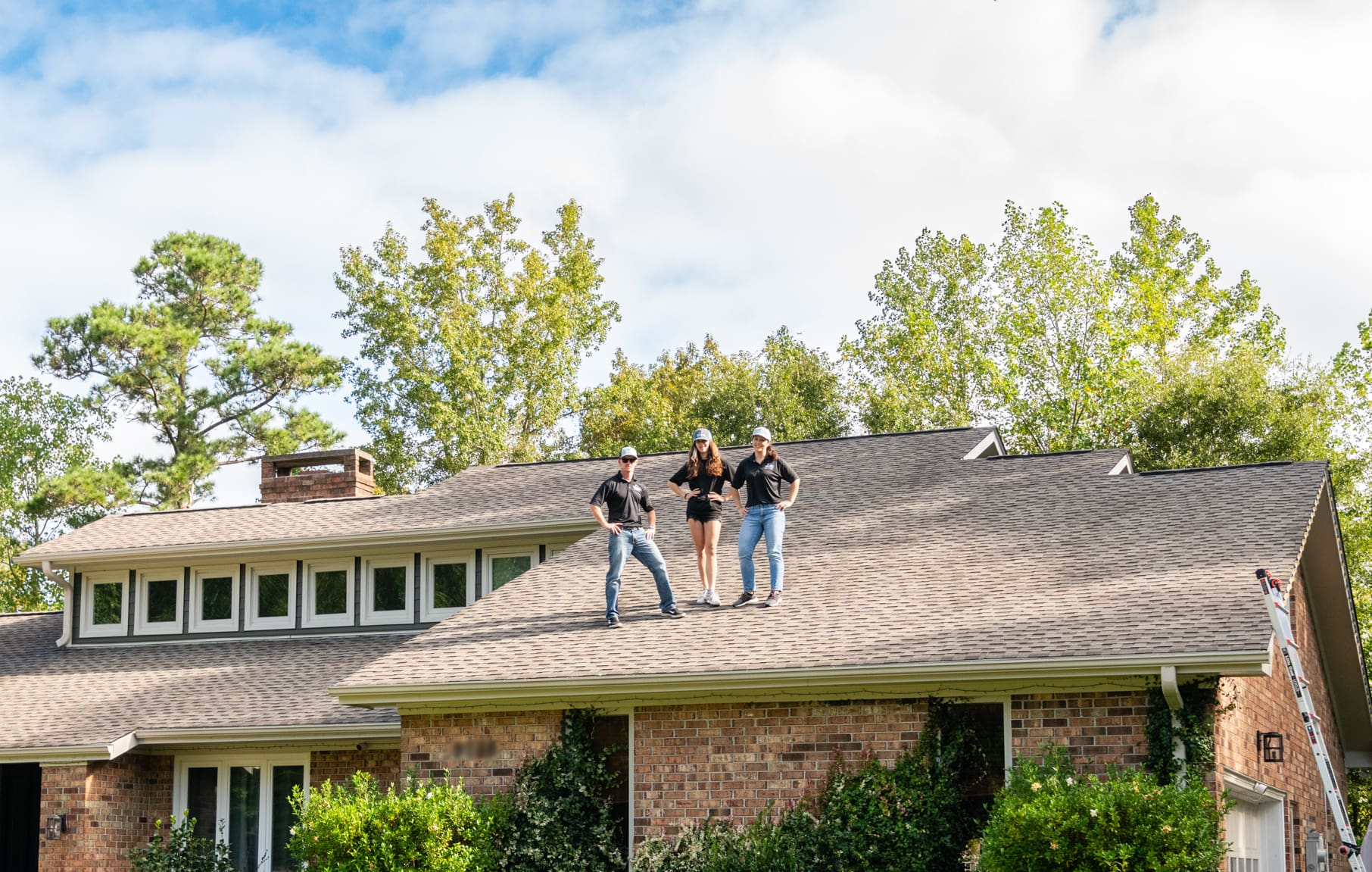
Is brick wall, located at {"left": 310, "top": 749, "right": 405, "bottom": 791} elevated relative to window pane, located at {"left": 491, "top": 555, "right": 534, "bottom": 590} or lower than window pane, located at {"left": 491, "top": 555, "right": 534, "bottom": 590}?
lower

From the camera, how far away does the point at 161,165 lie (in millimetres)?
19531

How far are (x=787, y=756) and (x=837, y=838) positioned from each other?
0.89 m

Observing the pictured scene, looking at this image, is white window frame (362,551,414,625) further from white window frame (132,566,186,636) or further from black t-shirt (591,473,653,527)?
black t-shirt (591,473,653,527)

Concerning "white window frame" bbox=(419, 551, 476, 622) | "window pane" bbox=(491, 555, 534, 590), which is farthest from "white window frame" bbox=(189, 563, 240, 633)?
"window pane" bbox=(491, 555, 534, 590)

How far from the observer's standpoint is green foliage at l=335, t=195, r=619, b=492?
34812 millimetres

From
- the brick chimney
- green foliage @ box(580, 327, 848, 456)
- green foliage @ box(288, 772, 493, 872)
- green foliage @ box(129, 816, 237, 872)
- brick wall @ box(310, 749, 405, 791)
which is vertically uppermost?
green foliage @ box(580, 327, 848, 456)

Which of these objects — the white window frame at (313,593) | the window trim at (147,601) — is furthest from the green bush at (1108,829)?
the window trim at (147,601)

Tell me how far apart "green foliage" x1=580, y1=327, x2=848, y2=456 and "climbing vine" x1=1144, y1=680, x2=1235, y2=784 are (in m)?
23.1

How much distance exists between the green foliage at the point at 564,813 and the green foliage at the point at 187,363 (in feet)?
90.4

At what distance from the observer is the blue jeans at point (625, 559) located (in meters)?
13.8

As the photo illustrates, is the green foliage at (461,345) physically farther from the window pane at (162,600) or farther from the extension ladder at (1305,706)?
the extension ladder at (1305,706)

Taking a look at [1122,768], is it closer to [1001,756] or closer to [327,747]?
[1001,756]

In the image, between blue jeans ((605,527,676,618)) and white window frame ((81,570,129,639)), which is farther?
white window frame ((81,570,129,639))

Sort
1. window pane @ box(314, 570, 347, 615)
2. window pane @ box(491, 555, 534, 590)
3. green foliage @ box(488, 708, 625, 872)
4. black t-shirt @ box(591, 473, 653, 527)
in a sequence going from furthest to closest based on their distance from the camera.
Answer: window pane @ box(314, 570, 347, 615) → window pane @ box(491, 555, 534, 590) → black t-shirt @ box(591, 473, 653, 527) → green foliage @ box(488, 708, 625, 872)
